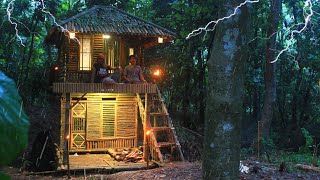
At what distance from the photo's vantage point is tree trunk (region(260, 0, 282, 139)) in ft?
46.5

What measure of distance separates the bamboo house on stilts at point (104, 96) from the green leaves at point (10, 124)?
34.1 ft

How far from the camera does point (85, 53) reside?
42.6 ft

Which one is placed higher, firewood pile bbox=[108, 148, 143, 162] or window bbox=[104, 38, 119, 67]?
window bbox=[104, 38, 119, 67]

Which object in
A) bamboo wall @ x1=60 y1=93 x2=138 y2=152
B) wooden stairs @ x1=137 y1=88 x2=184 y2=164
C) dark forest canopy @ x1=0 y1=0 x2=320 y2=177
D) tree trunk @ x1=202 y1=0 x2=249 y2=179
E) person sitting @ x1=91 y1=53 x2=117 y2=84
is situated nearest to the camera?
tree trunk @ x1=202 y1=0 x2=249 y2=179

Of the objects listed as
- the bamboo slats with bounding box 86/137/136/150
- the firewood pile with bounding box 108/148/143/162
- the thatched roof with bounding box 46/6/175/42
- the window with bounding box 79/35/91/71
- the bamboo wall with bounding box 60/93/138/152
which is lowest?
the firewood pile with bounding box 108/148/143/162

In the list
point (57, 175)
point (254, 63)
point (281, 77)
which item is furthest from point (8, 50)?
point (281, 77)

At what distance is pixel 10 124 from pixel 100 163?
12172 millimetres

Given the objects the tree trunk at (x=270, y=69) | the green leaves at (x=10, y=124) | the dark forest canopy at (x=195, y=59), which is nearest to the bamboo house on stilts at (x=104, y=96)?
the dark forest canopy at (x=195, y=59)

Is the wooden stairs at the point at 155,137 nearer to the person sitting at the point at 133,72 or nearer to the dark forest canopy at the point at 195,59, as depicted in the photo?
the person sitting at the point at 133,72

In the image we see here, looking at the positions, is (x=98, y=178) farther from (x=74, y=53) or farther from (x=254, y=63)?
(x=254, y=63)

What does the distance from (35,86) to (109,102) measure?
5.89m

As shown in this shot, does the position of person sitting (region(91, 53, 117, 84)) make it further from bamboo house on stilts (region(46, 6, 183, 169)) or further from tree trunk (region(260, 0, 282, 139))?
tree trunk (region(260, 0, 282, 139))

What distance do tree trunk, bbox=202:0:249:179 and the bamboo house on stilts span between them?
25.3ft

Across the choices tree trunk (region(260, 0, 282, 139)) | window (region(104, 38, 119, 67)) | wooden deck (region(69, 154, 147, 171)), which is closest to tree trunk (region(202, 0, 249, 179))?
wooden deck (region(69, 154, 147, 171))
